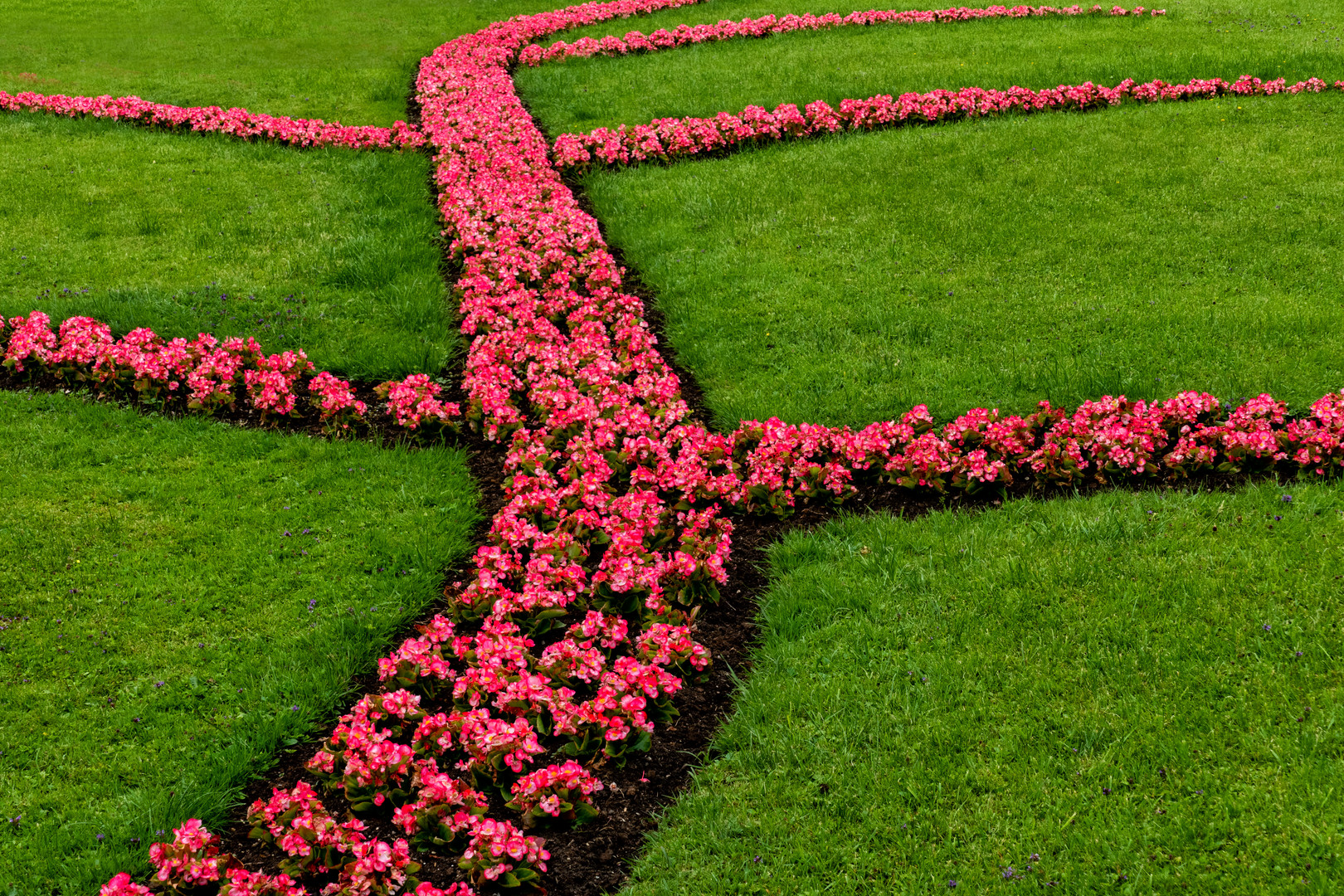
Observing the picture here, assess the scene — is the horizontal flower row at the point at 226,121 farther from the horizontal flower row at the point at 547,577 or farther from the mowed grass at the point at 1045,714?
the mowed grass at the point at 1045,714

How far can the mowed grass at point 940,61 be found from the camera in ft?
55.1

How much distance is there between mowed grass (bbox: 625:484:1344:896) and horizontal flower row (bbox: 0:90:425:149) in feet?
38.4

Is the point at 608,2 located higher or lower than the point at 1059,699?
higher

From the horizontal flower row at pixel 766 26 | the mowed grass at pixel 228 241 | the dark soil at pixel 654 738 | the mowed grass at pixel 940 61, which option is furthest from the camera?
the horizontal flower row at pixel 766 26

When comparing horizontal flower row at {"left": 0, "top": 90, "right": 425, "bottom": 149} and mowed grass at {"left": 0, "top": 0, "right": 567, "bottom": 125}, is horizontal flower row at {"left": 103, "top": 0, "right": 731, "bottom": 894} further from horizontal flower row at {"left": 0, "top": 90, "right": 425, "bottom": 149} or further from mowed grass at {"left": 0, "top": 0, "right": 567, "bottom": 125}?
mowed grass at {"left": 0, "top": 0, "right": 567, "bottom": 125}

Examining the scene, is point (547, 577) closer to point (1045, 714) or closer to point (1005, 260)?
point (1045, 714)

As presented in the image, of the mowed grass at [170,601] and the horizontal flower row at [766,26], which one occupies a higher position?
the horizontal flower row at [766,26]

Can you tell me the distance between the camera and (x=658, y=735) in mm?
6207

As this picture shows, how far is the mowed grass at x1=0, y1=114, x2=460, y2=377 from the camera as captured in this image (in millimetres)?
10836

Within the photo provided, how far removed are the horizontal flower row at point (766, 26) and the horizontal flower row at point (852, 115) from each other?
199 inches

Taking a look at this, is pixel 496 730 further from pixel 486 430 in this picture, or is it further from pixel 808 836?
pixel 486 430

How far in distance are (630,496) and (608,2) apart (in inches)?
754

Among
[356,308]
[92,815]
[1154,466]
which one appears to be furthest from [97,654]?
[1154,466]

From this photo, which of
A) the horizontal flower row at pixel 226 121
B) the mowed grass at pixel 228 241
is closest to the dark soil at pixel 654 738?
the mowed grass at pixel 228 241
